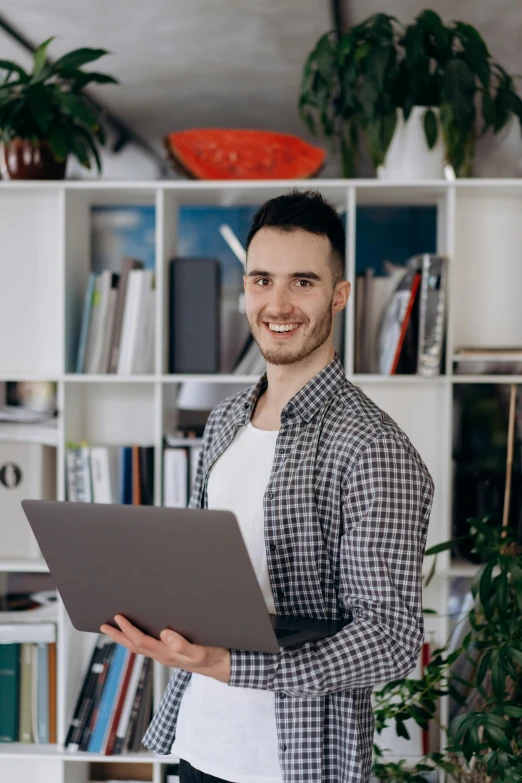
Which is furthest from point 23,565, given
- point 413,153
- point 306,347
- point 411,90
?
point 411,90

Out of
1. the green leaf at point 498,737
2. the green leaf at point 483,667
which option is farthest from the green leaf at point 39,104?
the green leaf at point 498,737

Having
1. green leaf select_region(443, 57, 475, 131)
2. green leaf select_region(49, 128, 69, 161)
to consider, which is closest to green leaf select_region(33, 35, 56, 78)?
green leaf select_region(49, 128, 69, 161)

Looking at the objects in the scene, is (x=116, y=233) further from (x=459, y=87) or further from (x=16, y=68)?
(x=459, y=87)

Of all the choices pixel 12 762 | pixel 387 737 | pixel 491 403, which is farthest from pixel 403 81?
pixel 12 762

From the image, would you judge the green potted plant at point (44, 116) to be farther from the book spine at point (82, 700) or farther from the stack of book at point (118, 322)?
the book spine at point (82, 700)

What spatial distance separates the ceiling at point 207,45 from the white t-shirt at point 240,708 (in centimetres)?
180

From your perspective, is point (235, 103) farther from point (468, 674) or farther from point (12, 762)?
point (12, 762)

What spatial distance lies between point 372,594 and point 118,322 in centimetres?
142

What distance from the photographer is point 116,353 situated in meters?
2.37

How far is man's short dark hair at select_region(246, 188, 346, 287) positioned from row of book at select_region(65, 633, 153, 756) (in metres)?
1.44

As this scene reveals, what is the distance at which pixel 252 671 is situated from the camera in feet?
Result: 3.70

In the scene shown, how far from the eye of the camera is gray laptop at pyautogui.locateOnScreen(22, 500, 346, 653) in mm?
1038

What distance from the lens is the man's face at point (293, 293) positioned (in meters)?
1.32

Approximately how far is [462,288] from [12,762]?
1.86 metres
